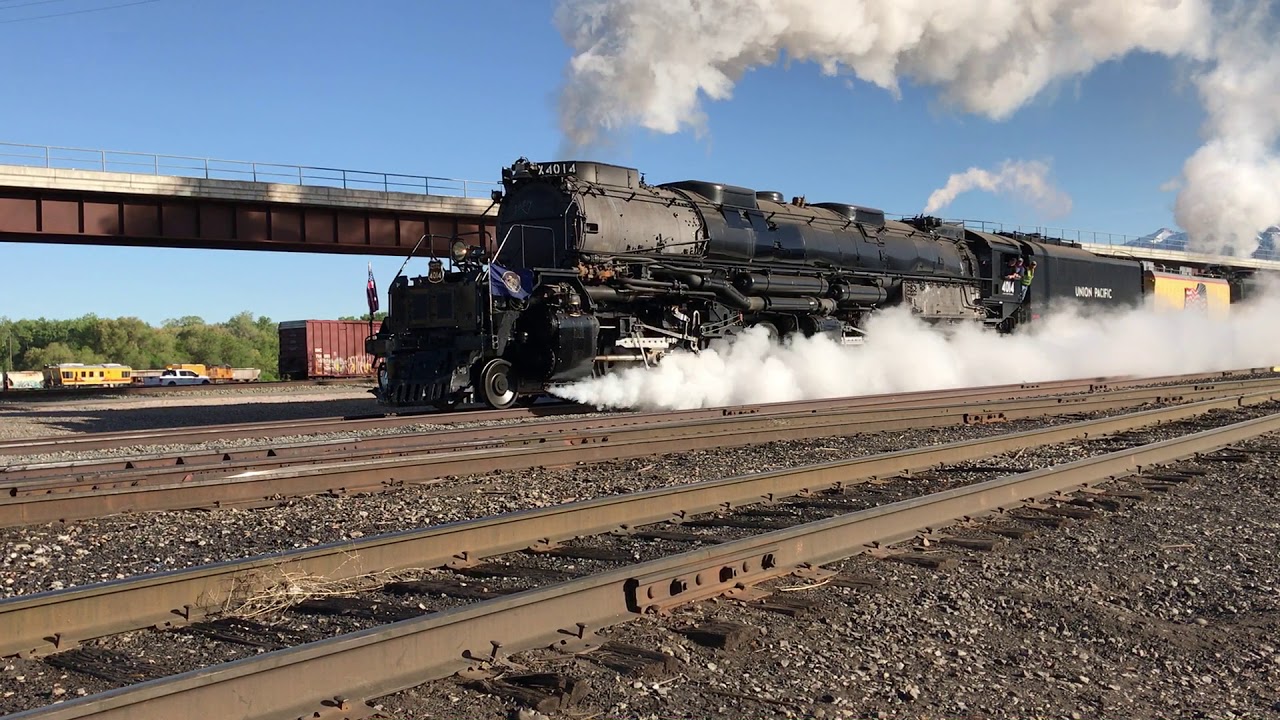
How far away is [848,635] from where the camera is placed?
4262mm

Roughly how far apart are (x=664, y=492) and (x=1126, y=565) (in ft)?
9.49

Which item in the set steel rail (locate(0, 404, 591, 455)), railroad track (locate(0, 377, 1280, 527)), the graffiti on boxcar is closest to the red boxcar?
the graffiti on boxcar

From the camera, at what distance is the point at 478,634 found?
3.79 m

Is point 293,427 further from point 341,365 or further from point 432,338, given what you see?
point 341,365

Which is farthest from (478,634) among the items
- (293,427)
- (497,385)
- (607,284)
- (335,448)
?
(607,284)

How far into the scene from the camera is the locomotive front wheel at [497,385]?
14250mm

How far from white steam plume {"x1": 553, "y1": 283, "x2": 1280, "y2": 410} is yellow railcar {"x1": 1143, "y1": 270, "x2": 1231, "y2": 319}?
455mm

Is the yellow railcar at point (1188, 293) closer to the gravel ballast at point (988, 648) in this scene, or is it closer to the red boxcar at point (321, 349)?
the gravel ballast at point (988, 648)

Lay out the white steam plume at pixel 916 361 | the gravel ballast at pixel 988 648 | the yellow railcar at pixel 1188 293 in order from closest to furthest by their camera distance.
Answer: the gravel ballast at pixel 988 648, the white steam plume at pixel 916 361, the yellow railcar at pixel 1188 293

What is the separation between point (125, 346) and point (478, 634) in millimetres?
101601

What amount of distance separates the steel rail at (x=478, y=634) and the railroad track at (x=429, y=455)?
3.95 m

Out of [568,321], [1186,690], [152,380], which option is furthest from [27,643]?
[152,380]

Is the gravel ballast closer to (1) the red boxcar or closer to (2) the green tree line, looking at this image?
(1) the red boxcar

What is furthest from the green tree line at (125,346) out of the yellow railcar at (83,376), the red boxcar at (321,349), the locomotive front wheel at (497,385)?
the locomotive front wheel at (497,385)
